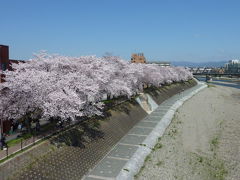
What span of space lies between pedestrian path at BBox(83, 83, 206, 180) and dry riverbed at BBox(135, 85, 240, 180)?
0.91m

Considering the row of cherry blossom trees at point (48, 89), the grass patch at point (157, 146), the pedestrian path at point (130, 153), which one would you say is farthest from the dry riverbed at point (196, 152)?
the row of cherry blossom trees at point (48, 89)

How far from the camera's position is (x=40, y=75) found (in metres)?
23.3

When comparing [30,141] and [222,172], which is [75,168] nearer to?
[30,141]

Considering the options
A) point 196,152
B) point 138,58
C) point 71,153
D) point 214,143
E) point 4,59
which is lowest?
point 196,152

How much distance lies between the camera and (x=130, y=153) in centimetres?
2647

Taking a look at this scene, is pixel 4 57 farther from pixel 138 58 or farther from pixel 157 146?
pixel 138 58

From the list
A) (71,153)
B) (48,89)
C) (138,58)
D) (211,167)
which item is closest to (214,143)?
(211,167)

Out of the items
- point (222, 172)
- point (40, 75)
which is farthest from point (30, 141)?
point (222, 172)

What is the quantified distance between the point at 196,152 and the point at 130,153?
8479 mm

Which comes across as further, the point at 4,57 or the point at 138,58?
the point at 138,58

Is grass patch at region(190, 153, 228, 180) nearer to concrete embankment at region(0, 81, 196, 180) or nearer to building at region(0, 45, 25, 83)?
concrete embankment at region(0, 81, 196, 180)

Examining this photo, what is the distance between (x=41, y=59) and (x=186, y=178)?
2367cm

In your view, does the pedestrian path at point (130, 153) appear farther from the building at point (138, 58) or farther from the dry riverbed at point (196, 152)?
the building at point (138, 58)

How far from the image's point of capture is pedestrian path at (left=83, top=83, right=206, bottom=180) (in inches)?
850
